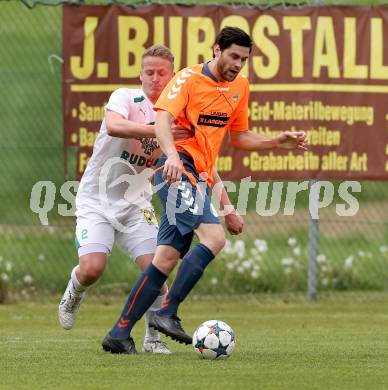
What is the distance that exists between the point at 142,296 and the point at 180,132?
44.9 inches

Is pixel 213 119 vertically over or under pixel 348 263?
over

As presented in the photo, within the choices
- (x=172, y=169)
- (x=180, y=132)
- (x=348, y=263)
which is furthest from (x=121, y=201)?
(x=348, y=263)

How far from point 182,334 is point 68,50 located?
567cm

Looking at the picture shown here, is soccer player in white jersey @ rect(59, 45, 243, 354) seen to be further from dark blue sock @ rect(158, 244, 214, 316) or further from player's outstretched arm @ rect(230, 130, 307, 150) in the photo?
dark blue sock @ rect(158, 244, 214, 316)

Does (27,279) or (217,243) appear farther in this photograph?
(27,279)

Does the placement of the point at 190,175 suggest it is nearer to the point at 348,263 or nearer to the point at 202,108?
the point at 202,108

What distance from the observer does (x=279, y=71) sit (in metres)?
13.6

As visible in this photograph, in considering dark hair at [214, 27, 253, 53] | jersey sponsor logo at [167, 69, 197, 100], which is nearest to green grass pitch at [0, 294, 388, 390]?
jersey sponsor logo at [167, 69, 197, 100]

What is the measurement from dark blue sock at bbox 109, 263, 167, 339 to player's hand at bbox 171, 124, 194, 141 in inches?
34.8

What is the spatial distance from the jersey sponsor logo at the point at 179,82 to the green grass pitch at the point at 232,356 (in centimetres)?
176

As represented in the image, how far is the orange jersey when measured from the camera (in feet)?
27.2

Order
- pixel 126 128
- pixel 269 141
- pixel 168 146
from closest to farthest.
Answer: pixel 168 146 → pixel 126 128 → pixel 269 141

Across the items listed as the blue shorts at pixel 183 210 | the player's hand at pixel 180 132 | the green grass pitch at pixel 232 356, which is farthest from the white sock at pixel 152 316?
the player's hand at pixel 180 132

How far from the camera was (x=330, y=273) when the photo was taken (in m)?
14.7
